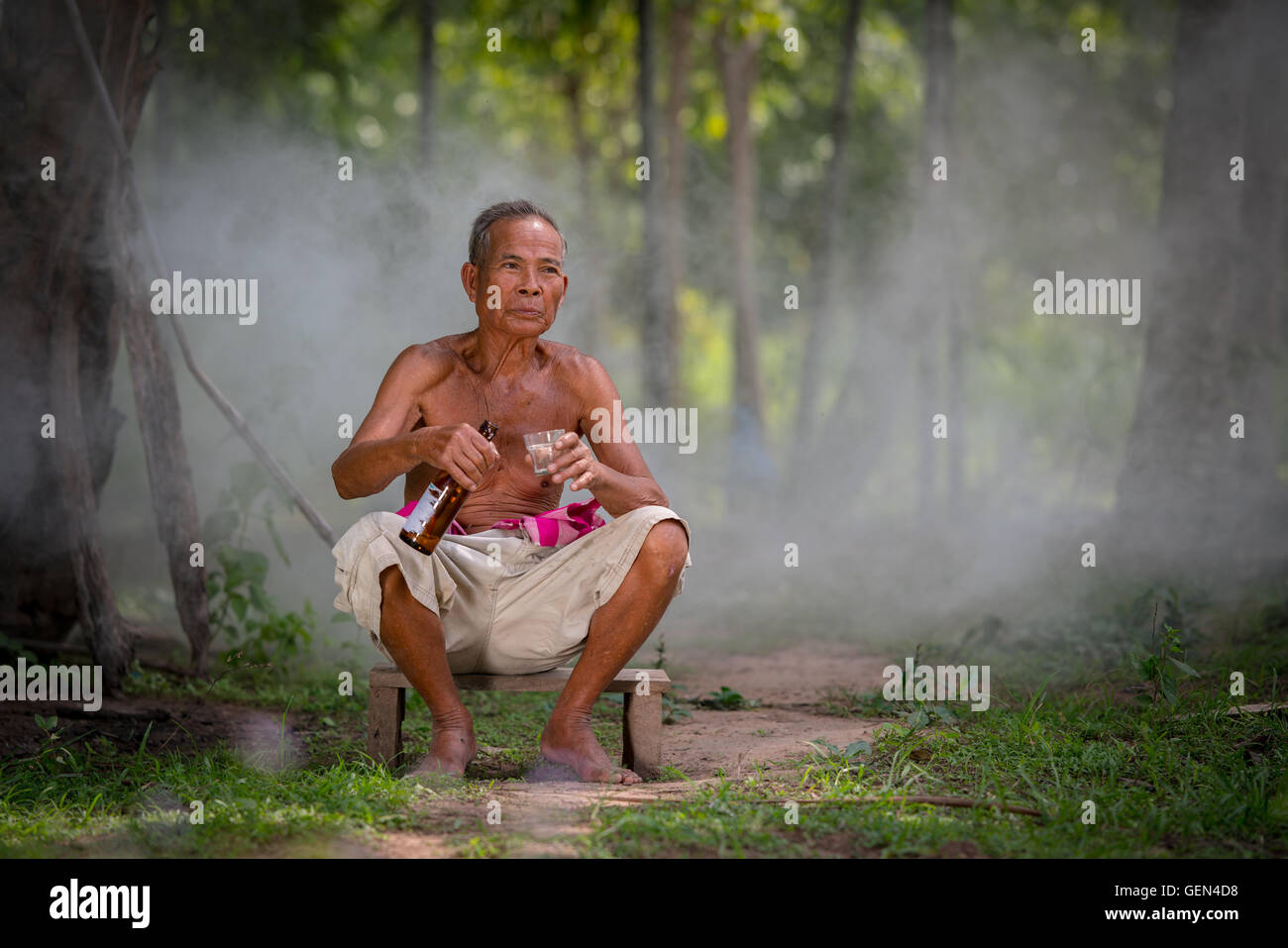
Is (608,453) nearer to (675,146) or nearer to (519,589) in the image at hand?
(519,589)

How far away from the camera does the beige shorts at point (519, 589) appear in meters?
3.56

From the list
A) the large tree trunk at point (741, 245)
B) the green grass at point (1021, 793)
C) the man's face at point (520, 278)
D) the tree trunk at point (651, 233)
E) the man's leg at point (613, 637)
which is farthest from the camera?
the large tree trunk at point (741, 245)

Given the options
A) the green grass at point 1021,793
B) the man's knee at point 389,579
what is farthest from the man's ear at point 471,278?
the green grass at point 1021,793

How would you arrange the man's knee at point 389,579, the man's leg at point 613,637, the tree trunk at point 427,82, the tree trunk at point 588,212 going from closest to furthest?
1. the man's knee at point 389,579
2. the man's leg at point 613,637
3. the tree trunk at point 427,82
4. the tree trunk at point 588,212

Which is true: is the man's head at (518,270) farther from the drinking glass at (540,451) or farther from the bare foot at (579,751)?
the bare foot at (579,751)

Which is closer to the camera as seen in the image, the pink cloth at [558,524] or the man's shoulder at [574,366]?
the pink cloth at [558,524]

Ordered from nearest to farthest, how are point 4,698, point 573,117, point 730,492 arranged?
1. point 4,698
2. point 730,492
3. point 573,117

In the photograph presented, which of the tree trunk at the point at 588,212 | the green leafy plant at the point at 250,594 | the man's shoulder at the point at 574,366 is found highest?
the tree trunk at the point at 588,212

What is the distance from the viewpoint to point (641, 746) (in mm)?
3727

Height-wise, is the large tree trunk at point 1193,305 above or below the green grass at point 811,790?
above

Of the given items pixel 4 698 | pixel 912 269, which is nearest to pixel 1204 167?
pixel 912 269

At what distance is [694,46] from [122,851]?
17051mm
